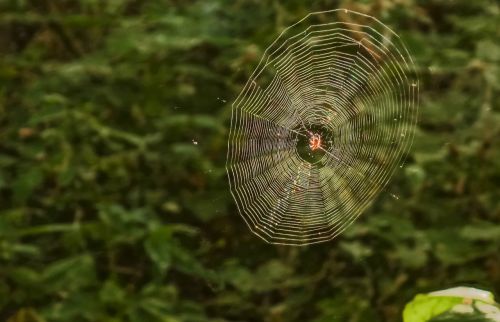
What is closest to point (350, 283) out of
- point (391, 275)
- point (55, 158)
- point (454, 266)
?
point (391, 275)

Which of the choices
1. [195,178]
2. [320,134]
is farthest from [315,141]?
[195,178]

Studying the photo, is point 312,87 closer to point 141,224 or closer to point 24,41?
point 141,224

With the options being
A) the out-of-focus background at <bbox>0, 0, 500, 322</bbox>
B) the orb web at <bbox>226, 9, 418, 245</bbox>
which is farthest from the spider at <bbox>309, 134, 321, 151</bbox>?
the out-of-focus background at <bbox>0, 0, 500, 322</bbox>

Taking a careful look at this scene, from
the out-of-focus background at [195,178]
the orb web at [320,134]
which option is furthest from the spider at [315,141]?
the out-of-focus background at [195,178]

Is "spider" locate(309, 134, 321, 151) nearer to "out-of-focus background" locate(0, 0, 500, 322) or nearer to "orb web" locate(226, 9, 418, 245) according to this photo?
"orb web" locate(226, 9, 418, 245)

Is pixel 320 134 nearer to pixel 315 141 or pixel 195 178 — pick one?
pixel 315 141

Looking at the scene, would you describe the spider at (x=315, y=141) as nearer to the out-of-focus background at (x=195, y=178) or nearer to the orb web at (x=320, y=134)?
the orb web at (x=320, y=134)

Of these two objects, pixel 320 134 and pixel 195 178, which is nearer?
pixel 320 134
